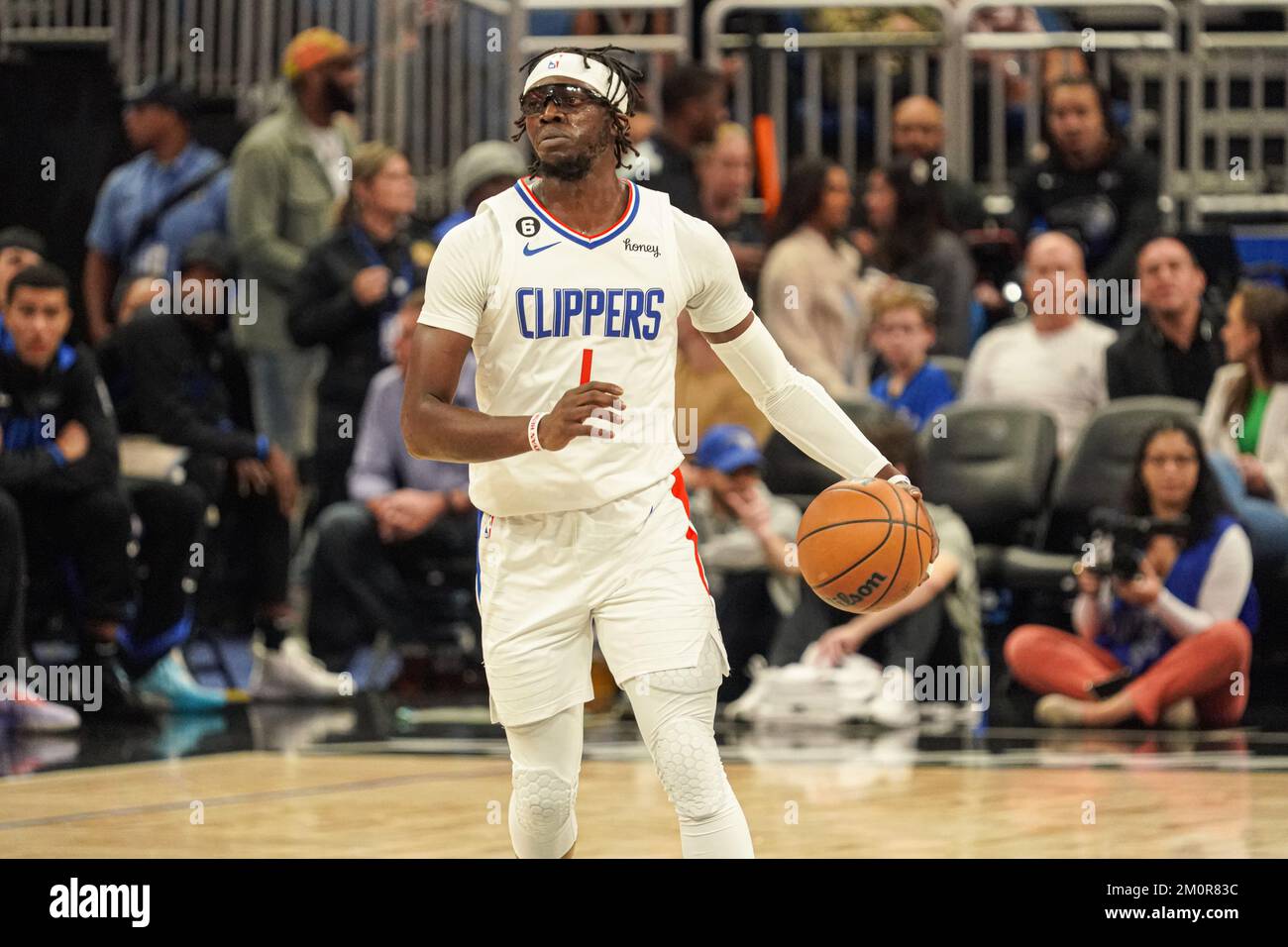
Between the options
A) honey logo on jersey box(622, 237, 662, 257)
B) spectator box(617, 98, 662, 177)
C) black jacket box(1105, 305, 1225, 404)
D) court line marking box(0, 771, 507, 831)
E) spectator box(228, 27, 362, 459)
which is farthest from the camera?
spectator box(228, 27, 362, 459)

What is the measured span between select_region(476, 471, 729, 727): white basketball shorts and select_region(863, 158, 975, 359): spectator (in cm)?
606

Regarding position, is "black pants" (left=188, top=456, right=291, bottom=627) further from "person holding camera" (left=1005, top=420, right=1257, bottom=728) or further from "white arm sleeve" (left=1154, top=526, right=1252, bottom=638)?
"white arm sleeve" (left=1154, top=526, right=1252, bottom=638)

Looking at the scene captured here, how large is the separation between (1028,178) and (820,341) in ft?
4.75

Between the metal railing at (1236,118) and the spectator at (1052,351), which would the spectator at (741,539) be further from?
the metal railing at (1236,118)

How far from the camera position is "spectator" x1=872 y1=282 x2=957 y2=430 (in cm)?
1057

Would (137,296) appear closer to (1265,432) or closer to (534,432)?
(1265,432)

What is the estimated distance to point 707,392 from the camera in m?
10.6

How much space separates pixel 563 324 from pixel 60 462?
5.62 meters

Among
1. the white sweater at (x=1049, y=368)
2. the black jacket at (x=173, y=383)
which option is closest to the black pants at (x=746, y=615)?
the white sweater at (x=1049, y=368)

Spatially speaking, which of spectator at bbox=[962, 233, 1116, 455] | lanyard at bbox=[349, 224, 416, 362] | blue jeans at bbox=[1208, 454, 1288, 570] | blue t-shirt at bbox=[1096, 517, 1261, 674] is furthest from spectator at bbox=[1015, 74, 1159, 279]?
lanyard at bbox=[349, 224, 416, 362]

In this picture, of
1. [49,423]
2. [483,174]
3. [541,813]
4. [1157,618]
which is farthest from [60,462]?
[541,813]

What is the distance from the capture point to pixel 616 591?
5090mm

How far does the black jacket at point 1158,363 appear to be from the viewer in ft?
34.0
